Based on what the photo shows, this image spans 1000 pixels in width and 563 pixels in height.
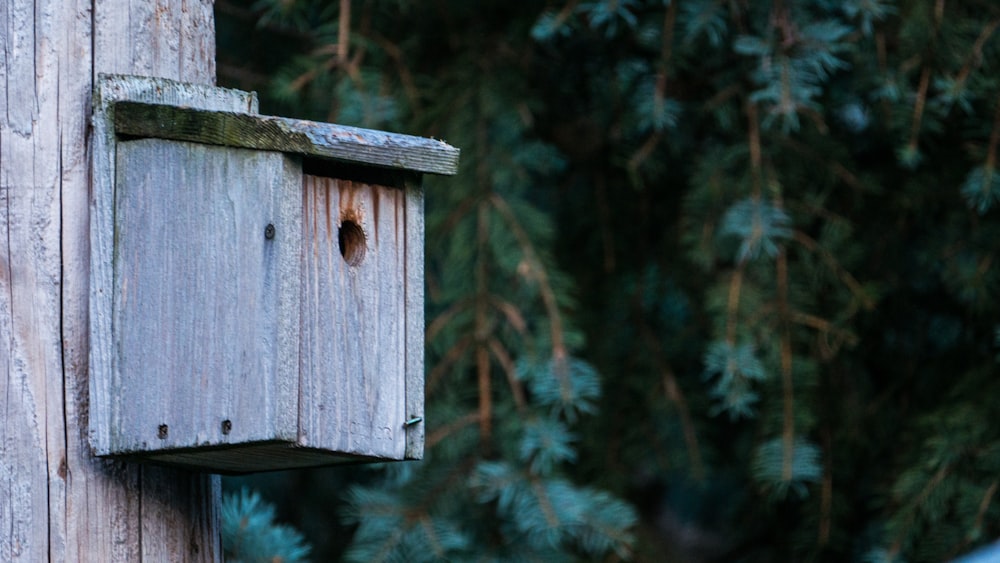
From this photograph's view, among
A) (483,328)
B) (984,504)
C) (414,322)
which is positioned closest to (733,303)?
(483,328)

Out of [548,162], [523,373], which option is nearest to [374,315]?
[523,373]

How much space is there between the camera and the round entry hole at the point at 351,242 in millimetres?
1700

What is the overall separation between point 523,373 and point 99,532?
1.26 meters

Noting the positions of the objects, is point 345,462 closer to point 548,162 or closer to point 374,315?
point 374,315

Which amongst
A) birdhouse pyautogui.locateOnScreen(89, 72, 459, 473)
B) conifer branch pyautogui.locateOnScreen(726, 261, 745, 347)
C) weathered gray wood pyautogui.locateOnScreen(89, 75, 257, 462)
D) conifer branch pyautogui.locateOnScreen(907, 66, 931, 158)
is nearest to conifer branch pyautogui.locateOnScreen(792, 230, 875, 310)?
conifer branch pyautogui.locateOnScreen(726, 261, 745, 347)

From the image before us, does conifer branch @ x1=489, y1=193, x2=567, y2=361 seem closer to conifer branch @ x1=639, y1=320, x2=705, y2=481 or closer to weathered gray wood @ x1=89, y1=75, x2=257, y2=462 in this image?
conifer branch @ x1=639, y1=320, x2=705, y2=481

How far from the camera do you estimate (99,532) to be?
60.5 inches

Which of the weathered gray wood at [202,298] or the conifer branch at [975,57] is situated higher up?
the conifer branch at [975,57]

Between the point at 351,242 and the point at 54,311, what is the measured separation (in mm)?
381

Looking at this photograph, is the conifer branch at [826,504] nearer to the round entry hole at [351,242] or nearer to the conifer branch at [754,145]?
the conifer branch at [754,145]

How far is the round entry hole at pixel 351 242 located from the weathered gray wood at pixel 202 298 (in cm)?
13

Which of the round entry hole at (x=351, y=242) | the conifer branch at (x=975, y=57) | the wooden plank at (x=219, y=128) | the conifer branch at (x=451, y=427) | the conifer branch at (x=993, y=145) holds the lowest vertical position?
the conifer branch at (x=451, y=427)

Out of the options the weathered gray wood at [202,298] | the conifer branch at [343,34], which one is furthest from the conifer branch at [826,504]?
the weathered gray wood at [202,298]

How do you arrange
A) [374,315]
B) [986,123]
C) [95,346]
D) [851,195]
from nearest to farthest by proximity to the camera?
1. [95,346]
2. [374,315]
3. [986,123]
4. [851,195]
